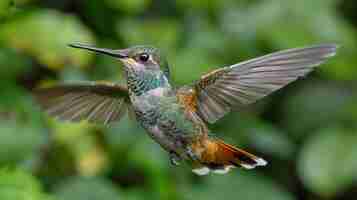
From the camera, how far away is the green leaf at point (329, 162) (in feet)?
14.7

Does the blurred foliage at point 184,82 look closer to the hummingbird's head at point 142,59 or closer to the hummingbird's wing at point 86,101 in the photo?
the hummingbird's wing at point 86,101

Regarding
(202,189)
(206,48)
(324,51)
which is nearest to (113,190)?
(202,189)

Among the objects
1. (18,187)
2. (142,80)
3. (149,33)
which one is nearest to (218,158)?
(142,80)

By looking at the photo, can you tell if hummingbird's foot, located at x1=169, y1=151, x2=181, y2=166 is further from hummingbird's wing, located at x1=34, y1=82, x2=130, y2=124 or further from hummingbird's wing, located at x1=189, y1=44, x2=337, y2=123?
hummingbird's wing, located at x1=34, y1=82, x2=130, y2=124

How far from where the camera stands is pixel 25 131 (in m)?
3.63

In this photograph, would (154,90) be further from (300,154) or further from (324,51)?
(300,154)

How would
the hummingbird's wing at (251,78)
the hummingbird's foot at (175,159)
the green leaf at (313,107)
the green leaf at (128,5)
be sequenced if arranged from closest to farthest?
the hummingbird's wing at (251,78), the hummingbird's foot at (175,159), the green leaf at (128,5), the green leaf at (313,107)

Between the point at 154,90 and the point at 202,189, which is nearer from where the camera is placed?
the point at 154,90

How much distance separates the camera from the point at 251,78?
258 cm

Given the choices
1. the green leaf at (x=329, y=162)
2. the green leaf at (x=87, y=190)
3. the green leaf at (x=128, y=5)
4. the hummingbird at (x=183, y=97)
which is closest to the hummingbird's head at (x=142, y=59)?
the hummingbird at (x=183, y=97)

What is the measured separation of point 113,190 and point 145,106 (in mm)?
1747

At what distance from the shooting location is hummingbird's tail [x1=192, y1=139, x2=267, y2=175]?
8.58 feet

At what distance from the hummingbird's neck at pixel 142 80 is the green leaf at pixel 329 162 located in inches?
87.2

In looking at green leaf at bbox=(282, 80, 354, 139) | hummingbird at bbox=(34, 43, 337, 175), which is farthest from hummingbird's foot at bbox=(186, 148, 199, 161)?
green leaf at bbox=(282, 80, 354, 139)
